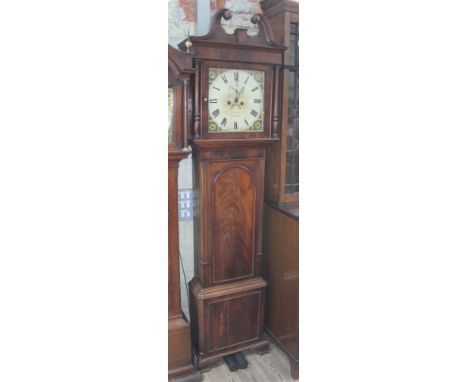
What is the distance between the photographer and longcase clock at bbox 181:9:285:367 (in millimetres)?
1401

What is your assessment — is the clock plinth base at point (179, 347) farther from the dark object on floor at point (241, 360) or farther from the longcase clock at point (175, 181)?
the dark object on floor at point (241, 360)

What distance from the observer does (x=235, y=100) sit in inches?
57.0

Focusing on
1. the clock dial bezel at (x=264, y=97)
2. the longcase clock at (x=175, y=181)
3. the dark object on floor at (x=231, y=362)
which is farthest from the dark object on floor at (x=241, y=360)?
the clock dial bezel at (x=264, y=97)

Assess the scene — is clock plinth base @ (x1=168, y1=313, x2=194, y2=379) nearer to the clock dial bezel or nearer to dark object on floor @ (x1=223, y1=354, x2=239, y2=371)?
dark object on floor @ (x1=223, y1=354, x2=239, y2=371)

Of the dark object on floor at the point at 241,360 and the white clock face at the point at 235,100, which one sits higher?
the white clock face at the point at 235,100

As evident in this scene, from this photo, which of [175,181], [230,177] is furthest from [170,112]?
[230,177]

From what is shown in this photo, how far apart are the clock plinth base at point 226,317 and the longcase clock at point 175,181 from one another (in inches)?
3.6

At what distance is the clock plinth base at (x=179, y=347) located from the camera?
1455 millimetres

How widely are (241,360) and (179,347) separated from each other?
0.31m

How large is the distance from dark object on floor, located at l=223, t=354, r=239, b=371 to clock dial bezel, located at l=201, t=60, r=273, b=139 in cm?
94

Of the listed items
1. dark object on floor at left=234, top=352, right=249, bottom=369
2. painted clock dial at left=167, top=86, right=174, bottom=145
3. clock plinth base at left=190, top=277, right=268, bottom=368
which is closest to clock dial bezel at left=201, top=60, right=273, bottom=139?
painted clock dial at left=167, top=86, right=174, bottom=145
